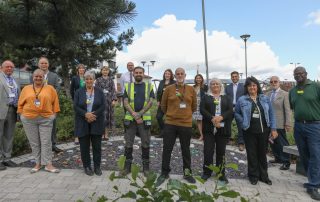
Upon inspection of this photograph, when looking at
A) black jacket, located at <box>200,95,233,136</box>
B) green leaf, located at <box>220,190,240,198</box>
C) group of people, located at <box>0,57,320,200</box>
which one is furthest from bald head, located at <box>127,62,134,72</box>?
green leaf, located at <box>220,190,240,198</box>

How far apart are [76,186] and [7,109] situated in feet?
6.60

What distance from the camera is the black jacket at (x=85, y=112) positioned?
17.6 ft

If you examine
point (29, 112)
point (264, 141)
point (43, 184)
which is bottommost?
point (43, 184)

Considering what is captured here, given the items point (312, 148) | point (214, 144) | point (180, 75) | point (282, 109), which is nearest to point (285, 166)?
point (282, 109)

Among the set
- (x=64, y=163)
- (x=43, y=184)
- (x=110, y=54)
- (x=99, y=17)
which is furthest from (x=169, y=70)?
(x=110, y=54)

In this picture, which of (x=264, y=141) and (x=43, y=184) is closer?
(x=43, y=184)

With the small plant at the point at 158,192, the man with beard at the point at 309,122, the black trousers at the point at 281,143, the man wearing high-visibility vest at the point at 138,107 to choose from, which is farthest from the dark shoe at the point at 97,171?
the small plant at the point at 158,192

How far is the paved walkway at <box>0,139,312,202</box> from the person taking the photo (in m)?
4.42

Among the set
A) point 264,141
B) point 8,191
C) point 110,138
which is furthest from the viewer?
point 110,138

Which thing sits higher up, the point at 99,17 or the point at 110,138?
the point at 99,17

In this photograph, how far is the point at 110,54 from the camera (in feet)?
50.8

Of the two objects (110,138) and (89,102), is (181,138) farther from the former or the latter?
(110,138)

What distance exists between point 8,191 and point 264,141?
13.2 ft

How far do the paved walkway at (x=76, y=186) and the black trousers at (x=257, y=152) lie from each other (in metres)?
0.18
